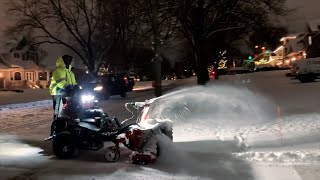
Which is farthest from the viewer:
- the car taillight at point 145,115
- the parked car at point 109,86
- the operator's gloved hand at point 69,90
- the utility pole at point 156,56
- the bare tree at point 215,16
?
the parked car at point 109,86

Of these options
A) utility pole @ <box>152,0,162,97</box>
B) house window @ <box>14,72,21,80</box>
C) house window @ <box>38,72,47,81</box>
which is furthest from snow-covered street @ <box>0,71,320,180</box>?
house window @ <box>38,72,47,81</box>

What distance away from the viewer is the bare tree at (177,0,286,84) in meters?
29.4

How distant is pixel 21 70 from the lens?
68.5 meters

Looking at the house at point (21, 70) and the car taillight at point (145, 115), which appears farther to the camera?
the house at point (21, 70)

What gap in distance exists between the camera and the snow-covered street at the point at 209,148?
8.55 meters

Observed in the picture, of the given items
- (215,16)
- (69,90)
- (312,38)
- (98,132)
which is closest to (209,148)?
(98,132)

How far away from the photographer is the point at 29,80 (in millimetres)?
71312

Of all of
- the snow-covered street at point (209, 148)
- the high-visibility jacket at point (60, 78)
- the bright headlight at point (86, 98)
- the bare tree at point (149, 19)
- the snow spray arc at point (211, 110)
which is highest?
the bare tree at point (149, 19)

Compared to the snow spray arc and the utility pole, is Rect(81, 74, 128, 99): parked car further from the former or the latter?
the snow spray arc

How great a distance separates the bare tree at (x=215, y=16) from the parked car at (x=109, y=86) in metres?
5.39

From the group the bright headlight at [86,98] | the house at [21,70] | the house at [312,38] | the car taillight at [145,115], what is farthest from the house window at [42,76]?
the car taillight at [145,115]

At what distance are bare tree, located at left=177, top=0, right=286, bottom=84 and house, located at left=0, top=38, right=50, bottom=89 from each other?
34.4 metres

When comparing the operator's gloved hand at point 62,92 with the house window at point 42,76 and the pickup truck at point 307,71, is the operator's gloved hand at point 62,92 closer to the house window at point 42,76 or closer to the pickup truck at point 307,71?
the pickup truck at point 307,71

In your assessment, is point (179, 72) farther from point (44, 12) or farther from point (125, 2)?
point (125, 2)
